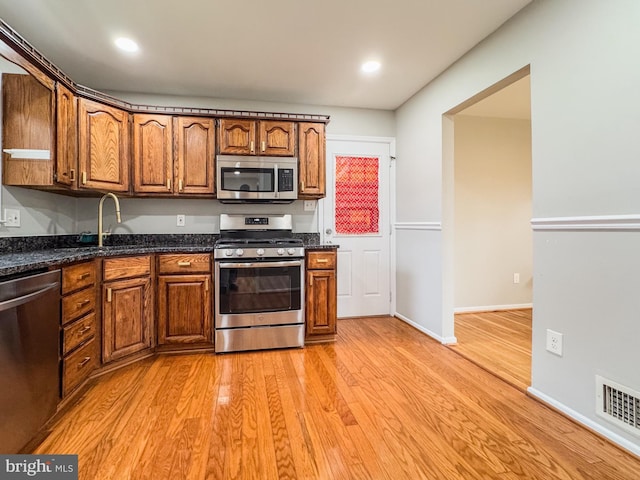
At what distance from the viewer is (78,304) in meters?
1.98

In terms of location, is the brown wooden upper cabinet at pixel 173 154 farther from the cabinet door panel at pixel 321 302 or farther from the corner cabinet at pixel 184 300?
the cabinet door panel at pixel 321 302

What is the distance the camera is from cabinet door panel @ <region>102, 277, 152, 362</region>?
7.57 ft

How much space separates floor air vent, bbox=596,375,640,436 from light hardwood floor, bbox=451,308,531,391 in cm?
51

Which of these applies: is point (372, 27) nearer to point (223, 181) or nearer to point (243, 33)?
point (243, 33)

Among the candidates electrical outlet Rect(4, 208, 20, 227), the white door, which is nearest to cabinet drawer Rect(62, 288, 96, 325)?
electrical outlet Rect(4, 208, 20, 227)

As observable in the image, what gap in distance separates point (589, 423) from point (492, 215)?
2771mm

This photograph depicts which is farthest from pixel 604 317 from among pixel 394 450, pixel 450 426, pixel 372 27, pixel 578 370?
pixel 372 27

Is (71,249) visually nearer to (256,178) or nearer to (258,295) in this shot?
(258,295)

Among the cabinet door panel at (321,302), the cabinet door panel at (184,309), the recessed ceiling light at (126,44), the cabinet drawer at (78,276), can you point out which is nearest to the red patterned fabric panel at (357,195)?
the cabinet door panel at (321,302)

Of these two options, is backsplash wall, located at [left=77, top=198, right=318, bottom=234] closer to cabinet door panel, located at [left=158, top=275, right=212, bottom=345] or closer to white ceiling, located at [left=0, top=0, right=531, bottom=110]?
cabinet door panel, located at [left=158, top=275, right=212, bottom=345]

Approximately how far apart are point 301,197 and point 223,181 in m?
0.79

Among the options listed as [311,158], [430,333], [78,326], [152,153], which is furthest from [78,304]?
[430,333]

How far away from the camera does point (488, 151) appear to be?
3.97 meters

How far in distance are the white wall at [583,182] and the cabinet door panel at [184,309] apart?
7.89 feet
